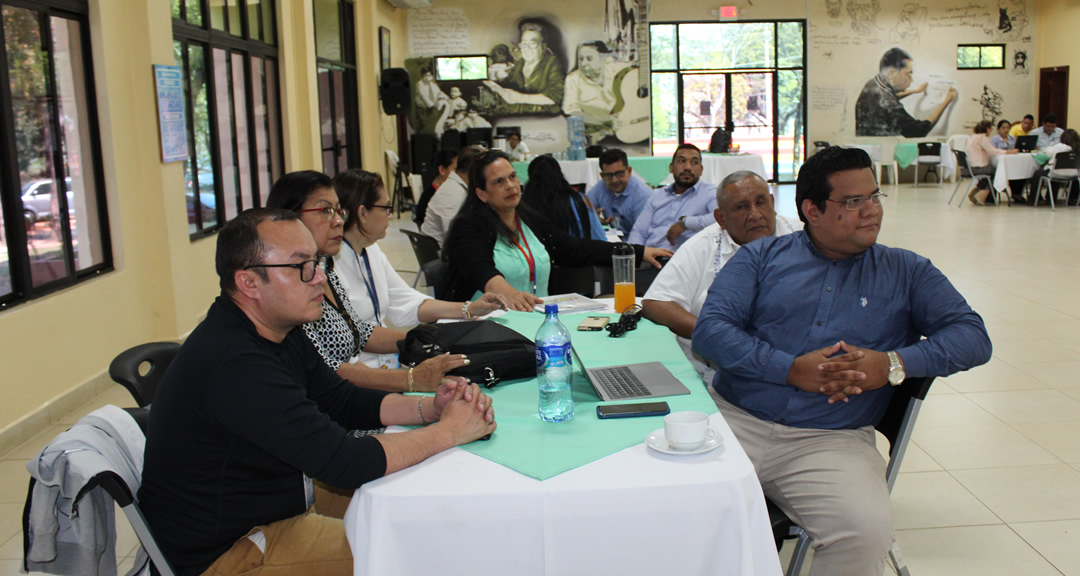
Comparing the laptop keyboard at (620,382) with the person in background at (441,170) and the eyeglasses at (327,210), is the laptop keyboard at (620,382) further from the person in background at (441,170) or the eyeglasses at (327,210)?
the person in background at (441,170)

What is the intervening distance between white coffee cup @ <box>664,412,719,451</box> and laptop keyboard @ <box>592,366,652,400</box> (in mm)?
343

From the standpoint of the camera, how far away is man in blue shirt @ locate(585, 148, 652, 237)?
6277 millimetres

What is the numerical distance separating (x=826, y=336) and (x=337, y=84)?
34.5ft

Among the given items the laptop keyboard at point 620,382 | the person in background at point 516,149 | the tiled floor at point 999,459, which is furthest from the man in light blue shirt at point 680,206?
the person in background at point 516,149

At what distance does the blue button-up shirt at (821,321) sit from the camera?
226 cm

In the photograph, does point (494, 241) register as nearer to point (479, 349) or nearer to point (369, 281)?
point (369, 281)

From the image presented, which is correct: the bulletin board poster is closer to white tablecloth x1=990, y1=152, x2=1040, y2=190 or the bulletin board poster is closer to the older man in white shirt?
the older man in white shirt

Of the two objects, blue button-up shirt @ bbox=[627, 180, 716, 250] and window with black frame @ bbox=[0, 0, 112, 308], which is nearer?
window with black frame @ bbox=[0, 0, 112, 308]

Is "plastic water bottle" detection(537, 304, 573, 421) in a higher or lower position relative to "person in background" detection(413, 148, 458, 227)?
lower

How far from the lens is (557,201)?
489cm

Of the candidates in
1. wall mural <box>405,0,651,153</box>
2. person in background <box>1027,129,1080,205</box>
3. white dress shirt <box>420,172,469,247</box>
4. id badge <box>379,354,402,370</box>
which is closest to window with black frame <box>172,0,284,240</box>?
white dress shirt <box>420,172,469,247</box>

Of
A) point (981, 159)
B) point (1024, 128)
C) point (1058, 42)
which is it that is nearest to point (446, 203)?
point (981, 159)

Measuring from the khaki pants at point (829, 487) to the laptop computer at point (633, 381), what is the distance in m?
0.33

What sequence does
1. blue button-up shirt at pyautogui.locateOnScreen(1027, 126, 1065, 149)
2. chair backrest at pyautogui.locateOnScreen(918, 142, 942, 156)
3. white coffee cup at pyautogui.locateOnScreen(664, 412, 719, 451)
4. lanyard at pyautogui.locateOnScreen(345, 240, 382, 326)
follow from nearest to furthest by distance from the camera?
white coffee cup at pyautogui.locateOnScreen(664, 412, 719, 451), lanyard at pyautogui.locateOnScreen(345, 240, 382, 326), blue button-up shirt at pyautogui.locateOnScreen(1027, 126, 1065, 149), chair backrest at pyautogui.locateOnScreen(918, 142, 942, 156)
